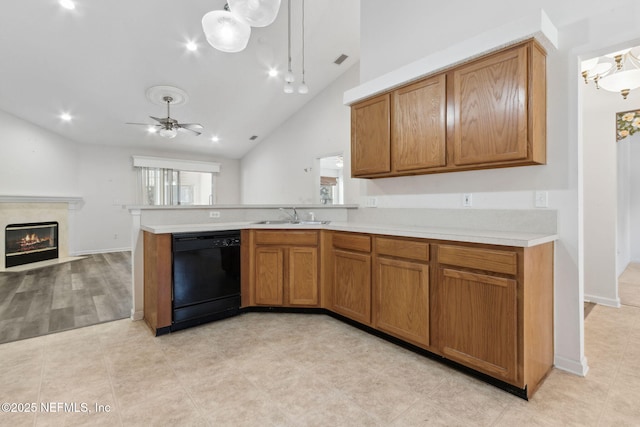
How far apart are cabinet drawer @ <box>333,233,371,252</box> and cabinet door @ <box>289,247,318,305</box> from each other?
28 cm

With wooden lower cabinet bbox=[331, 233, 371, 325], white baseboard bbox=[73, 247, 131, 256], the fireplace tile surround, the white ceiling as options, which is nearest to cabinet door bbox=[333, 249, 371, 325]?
wooden lower cabinet bbox=[331, 233, 371, 325]

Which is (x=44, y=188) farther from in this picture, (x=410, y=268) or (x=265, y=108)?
(x=410, y=268)

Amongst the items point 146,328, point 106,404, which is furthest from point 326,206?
point 106,404

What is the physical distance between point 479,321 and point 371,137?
1.81 metres

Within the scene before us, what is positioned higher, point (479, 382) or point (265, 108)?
point (265, 108)

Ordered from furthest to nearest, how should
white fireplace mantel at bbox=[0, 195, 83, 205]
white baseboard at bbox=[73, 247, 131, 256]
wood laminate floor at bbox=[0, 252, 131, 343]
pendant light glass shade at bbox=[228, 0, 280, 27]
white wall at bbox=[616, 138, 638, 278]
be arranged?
white baseboard at bbox=[73, 247, 131, 256]
white fireplace mantel at bbox=[0, 195, 83, 205]
white wall at bbox=[616, 138, 638, 278]
wood laminate floor at bbox=[0, 252, 131, 343]
pendant light glass shade at bbox=[228, 0, 280, 27]

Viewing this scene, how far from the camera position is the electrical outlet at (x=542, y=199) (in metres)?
2.11

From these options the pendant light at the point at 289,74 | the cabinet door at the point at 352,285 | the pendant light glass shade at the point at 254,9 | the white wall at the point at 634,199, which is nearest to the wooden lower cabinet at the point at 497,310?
the cabinet door at the point at 352,285

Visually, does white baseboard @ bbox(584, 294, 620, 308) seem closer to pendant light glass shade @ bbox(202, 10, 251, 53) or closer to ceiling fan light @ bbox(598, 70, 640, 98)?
ceiling fan light @ bbox(598, 70, 640, 98)

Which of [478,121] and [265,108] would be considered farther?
[265,108]

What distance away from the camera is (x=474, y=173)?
2471 millimetres

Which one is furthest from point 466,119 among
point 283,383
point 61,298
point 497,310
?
point 61,298

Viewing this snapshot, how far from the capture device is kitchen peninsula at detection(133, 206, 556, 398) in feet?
5.89

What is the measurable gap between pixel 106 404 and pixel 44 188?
6.64 m
